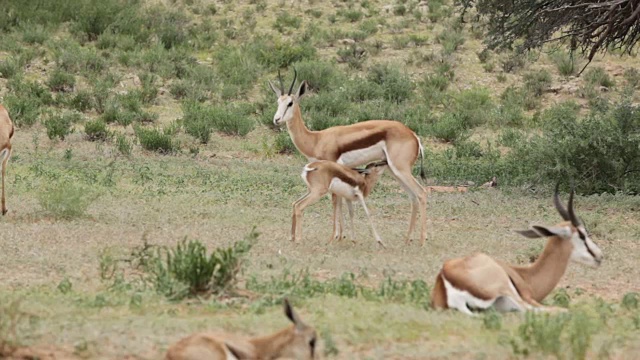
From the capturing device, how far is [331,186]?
1167 cm

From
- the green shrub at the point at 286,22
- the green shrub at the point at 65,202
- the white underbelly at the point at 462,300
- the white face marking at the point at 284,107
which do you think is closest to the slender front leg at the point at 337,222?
the white face marking at the point at 284,107

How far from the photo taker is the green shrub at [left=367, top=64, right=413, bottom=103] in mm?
25531

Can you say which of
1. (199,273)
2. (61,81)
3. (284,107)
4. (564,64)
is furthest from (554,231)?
(564,64)

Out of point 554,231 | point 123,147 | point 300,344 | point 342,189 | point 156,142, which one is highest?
point 300,344

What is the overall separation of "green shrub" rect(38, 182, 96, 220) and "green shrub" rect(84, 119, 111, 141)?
7222 millimetres

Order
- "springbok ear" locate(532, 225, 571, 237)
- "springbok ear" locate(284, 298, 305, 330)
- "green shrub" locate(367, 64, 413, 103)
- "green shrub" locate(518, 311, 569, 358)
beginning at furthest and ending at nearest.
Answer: "green shrub" locate(367, 64, 413, 103) → "springbok ear" locate(532, 225, 571, 237) → "green shrub" locate(518, 311, 569, 358) → "springbok ear" locate(284, 298, 305, 330)

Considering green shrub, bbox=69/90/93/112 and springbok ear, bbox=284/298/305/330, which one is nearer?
springbok ear, bbox=284/298/305/330

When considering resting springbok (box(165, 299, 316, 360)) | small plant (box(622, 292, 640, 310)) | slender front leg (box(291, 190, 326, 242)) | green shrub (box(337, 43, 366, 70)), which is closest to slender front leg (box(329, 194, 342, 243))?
slender front leg (box(291, 190, 326, 242))

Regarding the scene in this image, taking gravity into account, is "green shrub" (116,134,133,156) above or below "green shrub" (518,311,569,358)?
below

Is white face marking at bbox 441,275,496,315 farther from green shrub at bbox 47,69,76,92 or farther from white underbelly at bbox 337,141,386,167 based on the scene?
green shrub at bbox 47,69,76,92

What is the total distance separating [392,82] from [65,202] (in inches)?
571

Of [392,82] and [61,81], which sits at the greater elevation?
[61,81]

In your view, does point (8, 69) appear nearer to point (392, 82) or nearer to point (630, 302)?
point (392, 82)

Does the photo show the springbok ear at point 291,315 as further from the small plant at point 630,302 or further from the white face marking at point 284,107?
the white face marking at point 284,107
